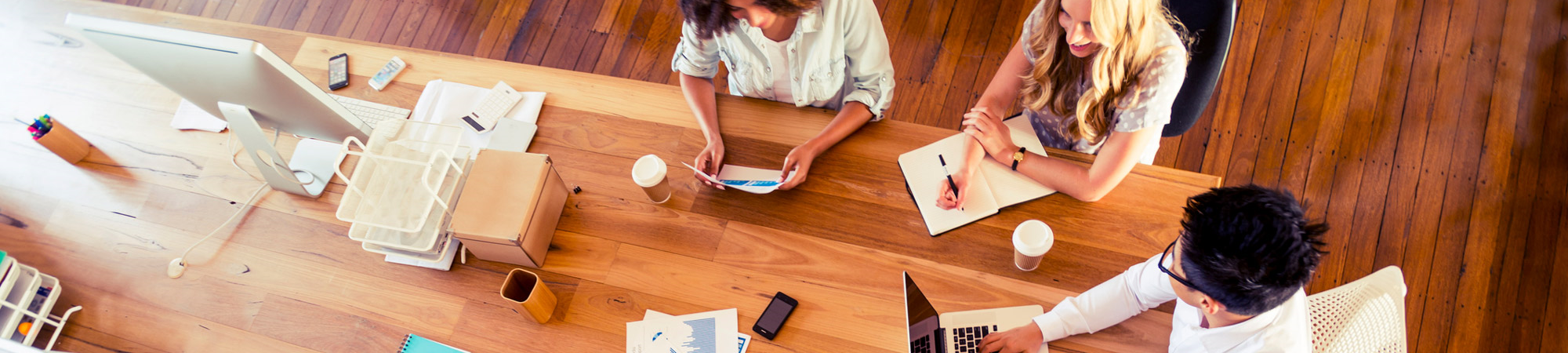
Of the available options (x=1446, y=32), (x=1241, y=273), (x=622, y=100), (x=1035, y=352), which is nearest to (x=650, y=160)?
(x=622, y=100)

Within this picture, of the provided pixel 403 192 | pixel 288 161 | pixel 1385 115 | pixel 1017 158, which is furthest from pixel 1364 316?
pixel 288 161

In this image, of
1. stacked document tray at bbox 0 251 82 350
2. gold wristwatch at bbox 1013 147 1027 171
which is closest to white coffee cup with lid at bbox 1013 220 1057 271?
gold wristwatch at bbox 1013 147 1027 171

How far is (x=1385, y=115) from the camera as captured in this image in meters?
2.31

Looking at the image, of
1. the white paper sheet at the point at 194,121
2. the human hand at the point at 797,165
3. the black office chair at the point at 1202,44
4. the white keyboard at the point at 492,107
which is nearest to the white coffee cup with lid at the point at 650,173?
the human hand at the point at 797,165

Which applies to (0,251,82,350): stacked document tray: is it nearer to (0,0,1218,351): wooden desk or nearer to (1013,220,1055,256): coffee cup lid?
(0,0,1218,351): wooden desk

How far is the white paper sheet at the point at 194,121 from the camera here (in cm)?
181

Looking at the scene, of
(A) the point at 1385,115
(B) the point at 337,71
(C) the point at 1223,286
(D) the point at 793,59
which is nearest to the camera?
(C) the point at 1223,286

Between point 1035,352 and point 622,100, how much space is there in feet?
3.33

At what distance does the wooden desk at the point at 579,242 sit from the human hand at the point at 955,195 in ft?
0.19

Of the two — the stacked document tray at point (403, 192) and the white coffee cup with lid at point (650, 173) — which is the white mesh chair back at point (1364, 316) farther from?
the stacked document tray at point (403, 192)

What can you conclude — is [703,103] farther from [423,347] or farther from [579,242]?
[423,347]

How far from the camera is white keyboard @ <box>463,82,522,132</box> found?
171 centimetres

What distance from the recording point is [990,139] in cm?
148

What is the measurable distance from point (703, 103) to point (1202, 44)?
38.4 inches
